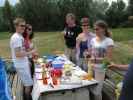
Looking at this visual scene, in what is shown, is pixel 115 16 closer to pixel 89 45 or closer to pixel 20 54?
pixel 89 45

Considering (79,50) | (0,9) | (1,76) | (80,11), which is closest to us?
(1,76)

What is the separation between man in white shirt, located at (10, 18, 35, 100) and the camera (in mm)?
6434

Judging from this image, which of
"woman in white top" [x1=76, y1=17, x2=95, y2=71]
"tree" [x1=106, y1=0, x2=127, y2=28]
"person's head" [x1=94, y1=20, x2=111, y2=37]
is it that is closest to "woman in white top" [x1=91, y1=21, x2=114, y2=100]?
"person's head" [x1=94, y1=20, x2=111, y2=37]

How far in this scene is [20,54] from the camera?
6500 millimetres

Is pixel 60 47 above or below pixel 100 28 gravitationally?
A: below

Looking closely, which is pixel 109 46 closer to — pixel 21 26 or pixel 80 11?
pixel 21 26

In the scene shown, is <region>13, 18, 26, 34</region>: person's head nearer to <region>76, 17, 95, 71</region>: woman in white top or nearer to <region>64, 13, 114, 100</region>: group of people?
<region>64, 13, 114, 100</region>: group of people

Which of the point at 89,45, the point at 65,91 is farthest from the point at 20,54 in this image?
the point at 89,45

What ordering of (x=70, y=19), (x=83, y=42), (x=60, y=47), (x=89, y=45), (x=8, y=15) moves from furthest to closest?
(x=8, y=15) → (x=60, y=47) → (x=70, y=19) → (x=83, y=42) → (x=89, y=45)

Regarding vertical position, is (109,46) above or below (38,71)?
above

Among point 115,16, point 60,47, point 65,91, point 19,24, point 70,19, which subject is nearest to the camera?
point 65,91

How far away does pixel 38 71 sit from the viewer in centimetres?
704

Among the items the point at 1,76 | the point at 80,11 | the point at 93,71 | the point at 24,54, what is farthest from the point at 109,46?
the point at 80,11

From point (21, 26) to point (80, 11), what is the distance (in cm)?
2806
